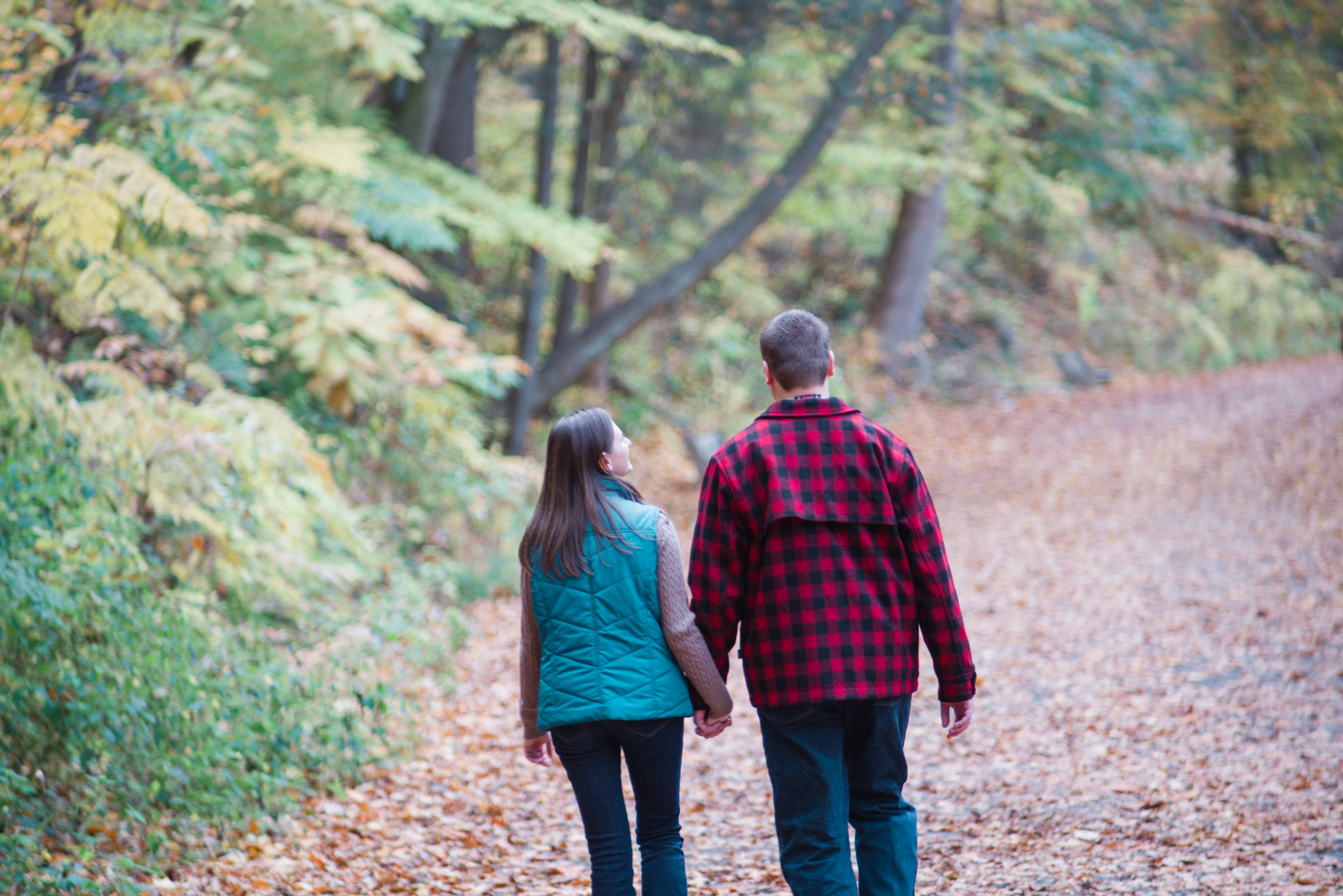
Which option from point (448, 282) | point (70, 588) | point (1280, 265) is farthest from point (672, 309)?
point (70, 588)

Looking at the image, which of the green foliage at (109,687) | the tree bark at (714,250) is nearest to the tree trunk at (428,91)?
the tree bark at (714,250)

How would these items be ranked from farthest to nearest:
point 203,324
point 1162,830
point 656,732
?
point 203,324, point 1162,830, point 656,732

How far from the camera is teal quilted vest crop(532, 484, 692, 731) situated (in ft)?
9.61

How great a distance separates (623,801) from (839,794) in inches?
24.1

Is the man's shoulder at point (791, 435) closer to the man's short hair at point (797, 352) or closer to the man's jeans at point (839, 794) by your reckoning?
the man's short hair at point (797, 352)

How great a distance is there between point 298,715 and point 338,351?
3.94 metres

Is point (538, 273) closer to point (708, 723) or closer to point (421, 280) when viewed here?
point (421, 280)

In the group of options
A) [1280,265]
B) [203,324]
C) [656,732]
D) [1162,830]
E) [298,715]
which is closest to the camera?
[656,732]

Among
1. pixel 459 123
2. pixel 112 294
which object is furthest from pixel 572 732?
pixel 459 123

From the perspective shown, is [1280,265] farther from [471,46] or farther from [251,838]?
[251,838]

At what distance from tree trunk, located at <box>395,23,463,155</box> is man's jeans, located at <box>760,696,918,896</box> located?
354 inches

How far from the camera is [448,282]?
37.4 feet

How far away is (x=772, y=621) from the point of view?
2973 mm

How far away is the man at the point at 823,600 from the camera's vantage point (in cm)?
293
